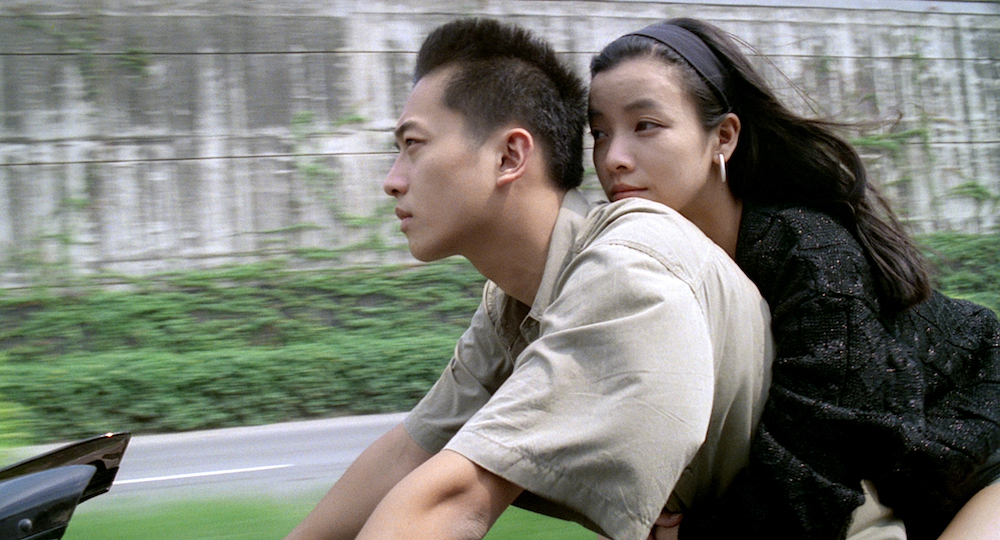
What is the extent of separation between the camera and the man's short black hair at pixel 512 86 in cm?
178

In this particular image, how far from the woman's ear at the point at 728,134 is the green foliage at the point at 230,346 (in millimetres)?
4841

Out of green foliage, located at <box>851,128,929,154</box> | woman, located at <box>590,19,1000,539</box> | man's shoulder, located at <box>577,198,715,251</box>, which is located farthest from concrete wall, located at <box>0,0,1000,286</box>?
man's shoulder, located at <box>577,198,715,251</box>

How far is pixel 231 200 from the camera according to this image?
7.55 m

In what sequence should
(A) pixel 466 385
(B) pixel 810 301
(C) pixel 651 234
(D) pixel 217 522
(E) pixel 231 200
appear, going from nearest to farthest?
(C) pixel 651 234
(B) pixel 810 301
(A) pixel 466 385
(D) pixel 217 522
(E) pixel 231 200

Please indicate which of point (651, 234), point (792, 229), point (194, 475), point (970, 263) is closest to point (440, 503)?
point (651, 234)

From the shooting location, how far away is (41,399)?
6.02 metres

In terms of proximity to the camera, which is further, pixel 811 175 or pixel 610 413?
pixel 811 175

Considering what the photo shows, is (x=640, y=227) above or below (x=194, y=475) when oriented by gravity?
above

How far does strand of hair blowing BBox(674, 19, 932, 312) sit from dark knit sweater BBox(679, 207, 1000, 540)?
1.9 inches

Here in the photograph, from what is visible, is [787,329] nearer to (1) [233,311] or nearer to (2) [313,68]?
(1) [233,311]

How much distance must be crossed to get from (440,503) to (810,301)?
27.6 inches

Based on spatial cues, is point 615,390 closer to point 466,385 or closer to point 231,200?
point 466,385

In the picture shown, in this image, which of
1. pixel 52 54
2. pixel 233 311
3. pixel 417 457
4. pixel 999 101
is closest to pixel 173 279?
pixel 233 311

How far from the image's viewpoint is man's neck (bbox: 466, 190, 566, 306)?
1700 millimetres
